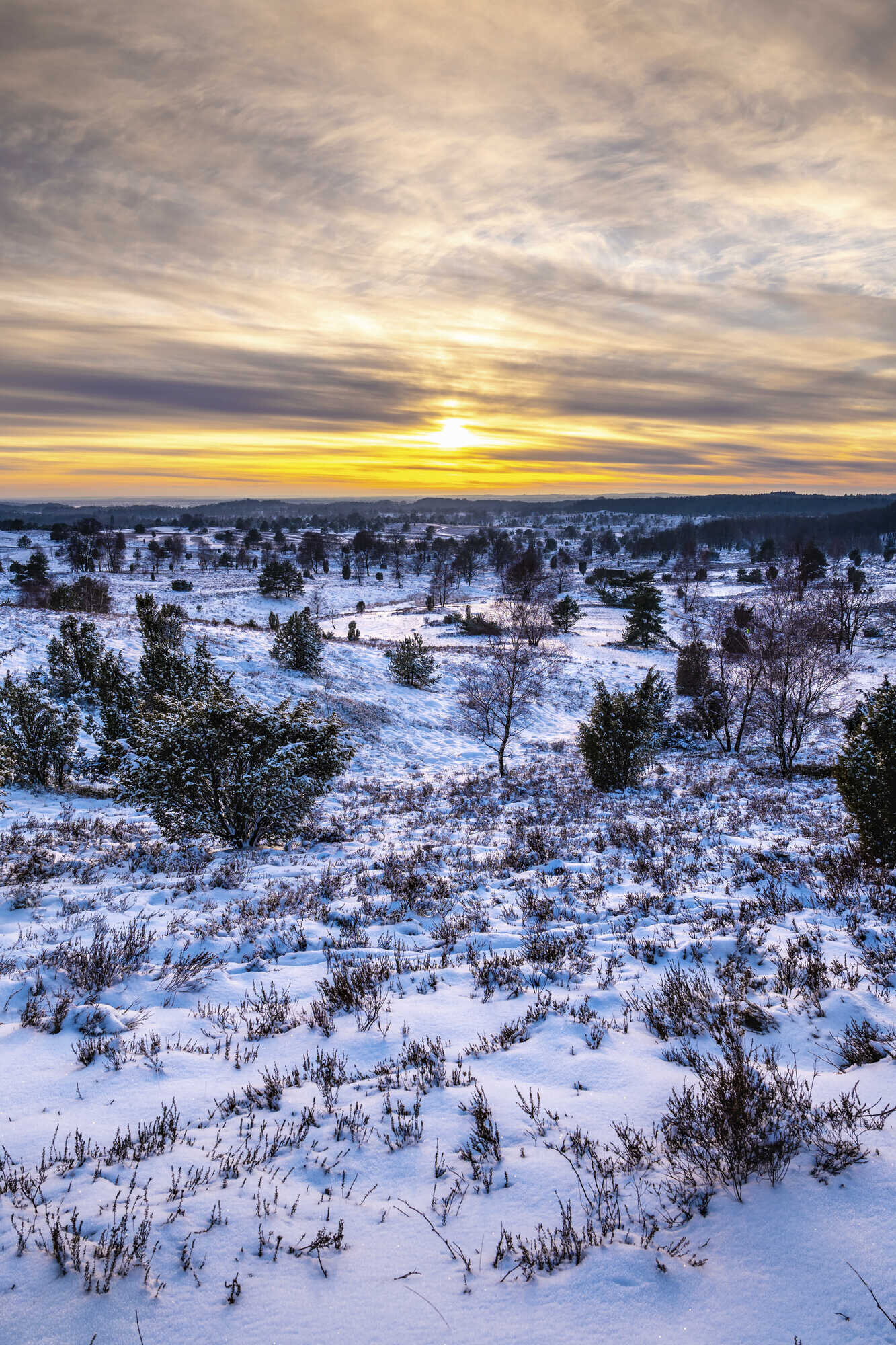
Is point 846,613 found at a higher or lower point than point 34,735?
higher

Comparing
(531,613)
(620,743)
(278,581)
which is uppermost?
(278,581)

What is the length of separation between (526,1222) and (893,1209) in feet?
5.14

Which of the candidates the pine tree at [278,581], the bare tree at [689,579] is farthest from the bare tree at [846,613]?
the pine tree at [278,581]

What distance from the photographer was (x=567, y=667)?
129ft

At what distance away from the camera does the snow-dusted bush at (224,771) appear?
32.5ft

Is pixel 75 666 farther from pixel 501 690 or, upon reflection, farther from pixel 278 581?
pixel 278 581

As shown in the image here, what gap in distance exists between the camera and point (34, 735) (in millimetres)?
13398

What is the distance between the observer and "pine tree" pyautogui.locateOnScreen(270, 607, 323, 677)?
2778 centimetres

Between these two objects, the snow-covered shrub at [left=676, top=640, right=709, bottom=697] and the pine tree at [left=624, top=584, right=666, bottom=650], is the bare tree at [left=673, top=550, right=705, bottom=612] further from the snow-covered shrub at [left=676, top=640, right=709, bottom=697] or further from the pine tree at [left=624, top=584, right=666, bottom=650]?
the snow-covered shrub at [left=676, top=640, right=709, bottom=697]

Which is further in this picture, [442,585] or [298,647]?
[442,585]

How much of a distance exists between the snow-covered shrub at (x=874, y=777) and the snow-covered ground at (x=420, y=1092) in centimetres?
65

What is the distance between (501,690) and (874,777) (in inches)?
596

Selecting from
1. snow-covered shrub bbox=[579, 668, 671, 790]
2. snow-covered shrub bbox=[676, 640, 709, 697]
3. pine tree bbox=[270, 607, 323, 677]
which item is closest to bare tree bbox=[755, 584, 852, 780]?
snow-covered shrub bbox=[676, 640, 709, 697]

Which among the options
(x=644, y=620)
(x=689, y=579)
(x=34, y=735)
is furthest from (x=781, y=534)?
(x=34, y=735)
